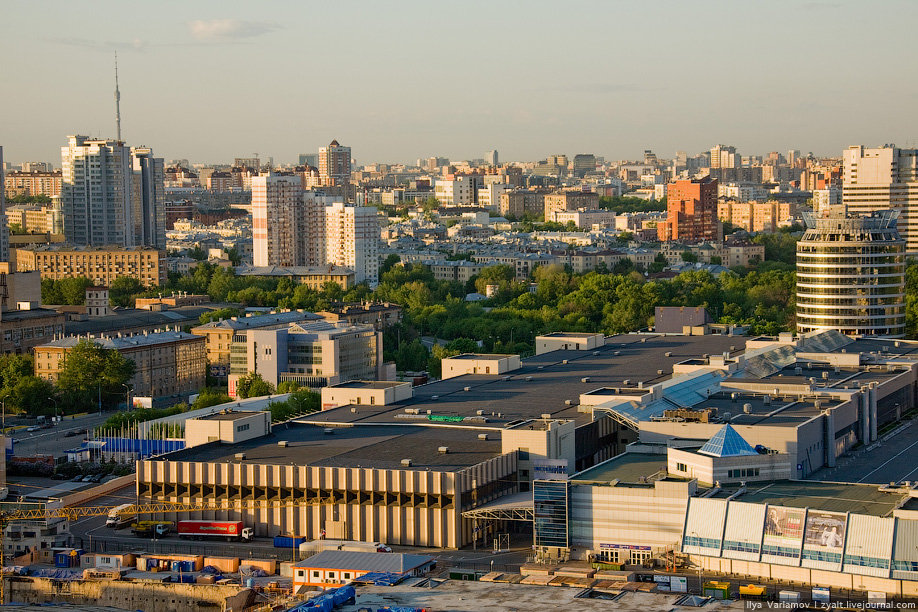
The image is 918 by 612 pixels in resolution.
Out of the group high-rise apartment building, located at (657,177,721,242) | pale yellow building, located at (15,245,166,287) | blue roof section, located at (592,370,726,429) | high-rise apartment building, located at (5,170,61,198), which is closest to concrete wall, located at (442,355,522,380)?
blue roof section, located at (592,370,726,429)

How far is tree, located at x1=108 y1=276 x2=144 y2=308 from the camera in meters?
93.2

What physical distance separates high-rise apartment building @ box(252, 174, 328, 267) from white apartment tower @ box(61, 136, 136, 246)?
10.1 metres

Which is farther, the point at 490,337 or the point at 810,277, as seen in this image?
the point at 490,337

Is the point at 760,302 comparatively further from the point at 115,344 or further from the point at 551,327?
the point at 115,344

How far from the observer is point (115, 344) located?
63.2 m

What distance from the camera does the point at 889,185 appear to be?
95000mm

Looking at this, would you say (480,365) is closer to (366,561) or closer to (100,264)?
(366,561)

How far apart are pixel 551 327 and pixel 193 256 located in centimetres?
4863

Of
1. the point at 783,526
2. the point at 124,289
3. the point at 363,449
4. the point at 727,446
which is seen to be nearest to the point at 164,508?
the point at 363,449

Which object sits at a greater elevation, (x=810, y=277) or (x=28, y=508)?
(x=810, y=277)

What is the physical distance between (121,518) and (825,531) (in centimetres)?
1703

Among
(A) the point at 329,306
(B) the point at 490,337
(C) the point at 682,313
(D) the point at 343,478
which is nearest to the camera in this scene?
(D) the point at 343,478

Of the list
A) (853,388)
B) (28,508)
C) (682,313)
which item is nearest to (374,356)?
(682,313)

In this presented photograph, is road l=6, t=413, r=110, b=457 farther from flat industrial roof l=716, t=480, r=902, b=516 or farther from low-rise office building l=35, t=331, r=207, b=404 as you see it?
flat industrial roof l=716, t=480, r=902, b=516
